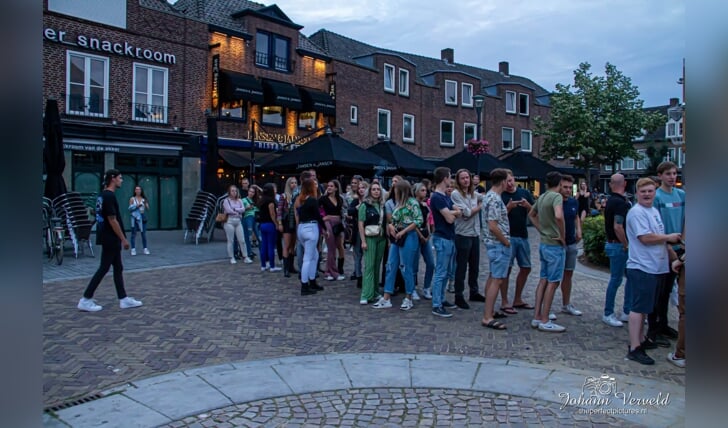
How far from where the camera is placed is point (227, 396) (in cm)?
421

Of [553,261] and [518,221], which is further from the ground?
[518,221]

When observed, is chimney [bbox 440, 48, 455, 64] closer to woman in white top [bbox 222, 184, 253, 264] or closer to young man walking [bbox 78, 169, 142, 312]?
woman in white top [bbox 222, 184, 253, 264]

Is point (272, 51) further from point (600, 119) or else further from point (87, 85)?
point (600, 119)

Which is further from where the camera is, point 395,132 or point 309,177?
point 395,132

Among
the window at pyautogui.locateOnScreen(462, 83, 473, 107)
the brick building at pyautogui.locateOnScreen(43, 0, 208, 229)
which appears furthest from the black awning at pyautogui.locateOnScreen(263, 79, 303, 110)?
the window at pyautogui.locateOnScreen(462, 83, 473, 107)

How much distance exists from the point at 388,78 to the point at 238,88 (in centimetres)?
1174

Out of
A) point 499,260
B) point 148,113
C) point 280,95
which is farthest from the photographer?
point 280,95

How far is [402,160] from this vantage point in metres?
16.2

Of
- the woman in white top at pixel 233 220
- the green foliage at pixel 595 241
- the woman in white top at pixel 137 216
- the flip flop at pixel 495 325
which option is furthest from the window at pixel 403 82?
the flip flop at pixel 495 325

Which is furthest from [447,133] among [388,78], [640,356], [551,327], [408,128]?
[640,356]
